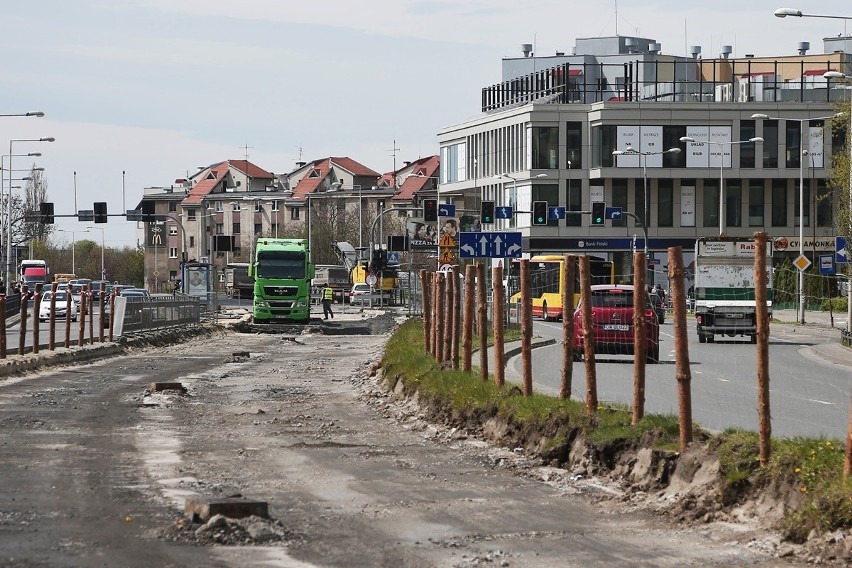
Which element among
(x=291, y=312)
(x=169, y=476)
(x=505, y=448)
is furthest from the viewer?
(x=291, y=312)

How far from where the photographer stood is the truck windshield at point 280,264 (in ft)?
211

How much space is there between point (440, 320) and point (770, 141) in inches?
Result: 3203

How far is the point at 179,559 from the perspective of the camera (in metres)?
8.94

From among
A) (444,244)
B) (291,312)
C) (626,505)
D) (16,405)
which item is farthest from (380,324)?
(626,505)

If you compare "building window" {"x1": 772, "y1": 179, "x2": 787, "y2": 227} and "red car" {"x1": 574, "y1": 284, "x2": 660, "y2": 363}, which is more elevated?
"building window" {"x1": 772, "y1": 179, "x2": 787, "y2": 227}

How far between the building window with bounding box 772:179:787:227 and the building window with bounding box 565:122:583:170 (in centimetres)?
1358

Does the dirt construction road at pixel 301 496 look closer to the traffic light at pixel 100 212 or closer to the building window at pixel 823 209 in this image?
the traffic light at pixel 100 212

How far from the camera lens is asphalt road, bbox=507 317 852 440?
18.2m

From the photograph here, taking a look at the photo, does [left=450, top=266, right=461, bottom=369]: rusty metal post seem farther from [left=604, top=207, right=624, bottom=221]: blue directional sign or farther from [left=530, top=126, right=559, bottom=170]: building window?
[left=530, top=126, right=559, bottom=170]: building window

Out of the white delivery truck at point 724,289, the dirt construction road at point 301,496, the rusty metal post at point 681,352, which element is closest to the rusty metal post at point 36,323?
the dirt construction road at point 301,496

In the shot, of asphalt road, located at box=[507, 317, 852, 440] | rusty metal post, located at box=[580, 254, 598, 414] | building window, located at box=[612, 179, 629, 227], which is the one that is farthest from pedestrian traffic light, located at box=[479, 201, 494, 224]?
building window, located at box=[612, 179, 629, 227]

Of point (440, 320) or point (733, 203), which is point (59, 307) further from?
point (733, 203)

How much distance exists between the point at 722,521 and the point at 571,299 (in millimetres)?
6365

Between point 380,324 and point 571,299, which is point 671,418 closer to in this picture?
point 571,299
